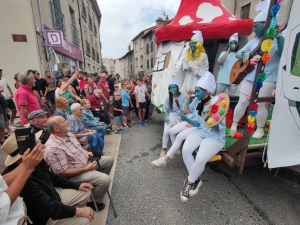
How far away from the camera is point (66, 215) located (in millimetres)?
1394

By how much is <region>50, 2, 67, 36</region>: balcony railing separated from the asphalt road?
343 inches

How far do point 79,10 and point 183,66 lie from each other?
14.0 metres

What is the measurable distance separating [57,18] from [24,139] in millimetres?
9928

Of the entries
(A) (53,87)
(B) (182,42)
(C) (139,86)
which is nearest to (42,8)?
(A) (53,87)

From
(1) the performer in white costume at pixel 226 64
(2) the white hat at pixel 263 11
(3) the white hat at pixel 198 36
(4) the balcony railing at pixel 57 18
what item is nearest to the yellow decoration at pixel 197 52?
(3) the white hat at pixel 198 36

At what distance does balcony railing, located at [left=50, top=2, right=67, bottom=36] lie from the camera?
805 cm

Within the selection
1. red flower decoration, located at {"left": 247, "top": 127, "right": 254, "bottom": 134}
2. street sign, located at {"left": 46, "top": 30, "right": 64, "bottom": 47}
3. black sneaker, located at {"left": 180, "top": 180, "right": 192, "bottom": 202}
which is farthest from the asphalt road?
street sign, located at {"left": 46, "top": 30, "right": 64, "bottom": 47}

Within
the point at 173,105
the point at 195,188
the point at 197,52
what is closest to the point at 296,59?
the point at 195,188

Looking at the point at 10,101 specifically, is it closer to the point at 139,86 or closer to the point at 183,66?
the point at 139,86

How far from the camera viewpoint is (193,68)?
3.50 m

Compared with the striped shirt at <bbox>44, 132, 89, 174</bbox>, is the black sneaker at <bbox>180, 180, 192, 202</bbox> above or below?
below

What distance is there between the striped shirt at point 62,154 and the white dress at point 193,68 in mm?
2605

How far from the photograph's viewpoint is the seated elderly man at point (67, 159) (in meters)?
1.80

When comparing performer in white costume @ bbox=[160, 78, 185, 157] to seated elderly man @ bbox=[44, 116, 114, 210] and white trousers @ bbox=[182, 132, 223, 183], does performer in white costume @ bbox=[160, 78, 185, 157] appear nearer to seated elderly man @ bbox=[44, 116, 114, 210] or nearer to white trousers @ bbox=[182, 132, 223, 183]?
white trousers @ bbox=[182, 132, 223, 183]
